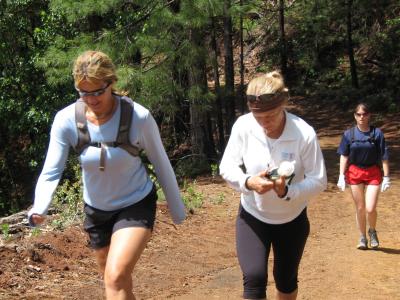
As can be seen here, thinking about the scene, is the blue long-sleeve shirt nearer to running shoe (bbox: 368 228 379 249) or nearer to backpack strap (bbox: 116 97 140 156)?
backpack strap (bbox: 116 97 140 156)

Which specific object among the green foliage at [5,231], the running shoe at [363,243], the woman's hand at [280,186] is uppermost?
the woman's hand at [280,186]

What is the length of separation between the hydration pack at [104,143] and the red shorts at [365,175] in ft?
15.4

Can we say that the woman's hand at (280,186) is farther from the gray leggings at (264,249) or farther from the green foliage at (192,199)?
the green foliage at (192,199)

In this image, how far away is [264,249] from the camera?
13.6 feet

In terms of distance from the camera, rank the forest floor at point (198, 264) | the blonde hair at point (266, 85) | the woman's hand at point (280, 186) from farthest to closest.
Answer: the forest floor at point (198, 264) < the blonde hair at point (266, 85) < the woman's hand at point (280, 186)

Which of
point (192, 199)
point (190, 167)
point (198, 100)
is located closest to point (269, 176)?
point (192, 199)

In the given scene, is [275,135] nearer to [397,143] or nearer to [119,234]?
[119,234]

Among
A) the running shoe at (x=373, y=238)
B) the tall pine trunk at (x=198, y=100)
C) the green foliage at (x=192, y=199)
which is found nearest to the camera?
the running shoe at (x=373, y=238)

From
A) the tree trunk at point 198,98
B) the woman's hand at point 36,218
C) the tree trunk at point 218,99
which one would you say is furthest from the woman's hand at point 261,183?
the tree trunk at point 218,99

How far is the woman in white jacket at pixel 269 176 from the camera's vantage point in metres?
3.93

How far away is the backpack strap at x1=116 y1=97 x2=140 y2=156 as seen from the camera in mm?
4004

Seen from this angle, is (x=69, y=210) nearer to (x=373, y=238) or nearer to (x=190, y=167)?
(x=373, y=238)

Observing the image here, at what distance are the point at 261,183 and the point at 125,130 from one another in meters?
0.89

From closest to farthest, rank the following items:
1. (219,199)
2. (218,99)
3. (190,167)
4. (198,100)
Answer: (219,199), (198,100), (190,167), (218,99)
